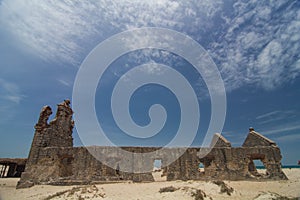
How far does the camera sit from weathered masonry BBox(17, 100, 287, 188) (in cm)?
1492

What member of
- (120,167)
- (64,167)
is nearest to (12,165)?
(64,167)

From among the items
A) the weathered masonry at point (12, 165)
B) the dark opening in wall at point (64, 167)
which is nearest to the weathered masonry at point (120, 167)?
the dark opening in wall at point (64, 167)

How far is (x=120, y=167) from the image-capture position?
15516mm

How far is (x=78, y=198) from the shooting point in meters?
9.01

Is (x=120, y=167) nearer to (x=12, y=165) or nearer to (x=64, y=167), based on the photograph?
(x=64, y=167)

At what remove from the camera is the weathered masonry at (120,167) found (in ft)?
49.0

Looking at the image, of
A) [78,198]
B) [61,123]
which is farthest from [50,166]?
[78,198]

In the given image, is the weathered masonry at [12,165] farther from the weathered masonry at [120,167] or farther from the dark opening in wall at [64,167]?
the weathered masonry at [120,167]

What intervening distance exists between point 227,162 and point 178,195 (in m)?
9.34

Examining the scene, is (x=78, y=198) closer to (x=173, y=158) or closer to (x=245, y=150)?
(x=173, y=158)

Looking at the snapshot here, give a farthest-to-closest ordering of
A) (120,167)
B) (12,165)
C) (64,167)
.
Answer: (12,165) → (64,167) → (120,167)

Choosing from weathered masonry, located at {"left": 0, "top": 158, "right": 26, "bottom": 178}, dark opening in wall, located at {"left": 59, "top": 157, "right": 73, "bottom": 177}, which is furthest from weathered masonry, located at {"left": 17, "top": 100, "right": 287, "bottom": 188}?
weathered masonry, located at {"left": 0, "top": 158, "right": 26, "bottom": 178}

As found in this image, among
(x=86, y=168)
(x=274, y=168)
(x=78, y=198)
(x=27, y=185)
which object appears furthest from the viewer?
(x=274, y=168)

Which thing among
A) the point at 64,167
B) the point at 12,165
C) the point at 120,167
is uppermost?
the point at 12,165
